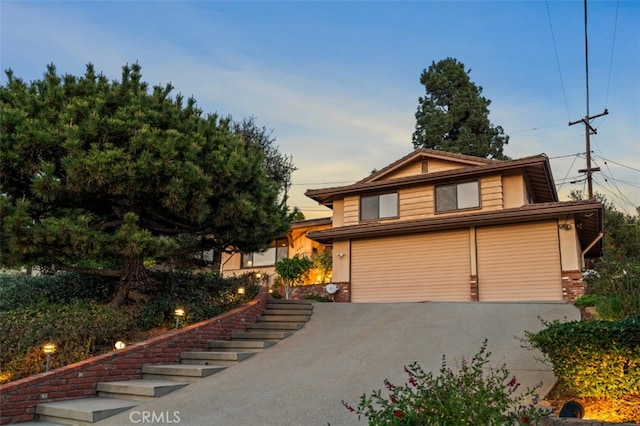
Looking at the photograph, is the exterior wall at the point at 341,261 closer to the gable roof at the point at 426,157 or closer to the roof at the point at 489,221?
the roof at the point at 489,221

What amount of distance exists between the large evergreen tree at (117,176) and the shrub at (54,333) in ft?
3.43

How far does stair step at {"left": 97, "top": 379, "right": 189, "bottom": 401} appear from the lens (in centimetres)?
774

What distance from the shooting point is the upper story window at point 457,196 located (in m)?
16.1

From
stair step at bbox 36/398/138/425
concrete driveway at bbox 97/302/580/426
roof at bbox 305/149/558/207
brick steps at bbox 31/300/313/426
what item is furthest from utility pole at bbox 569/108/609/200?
stair step at bbox 36/398/138/425

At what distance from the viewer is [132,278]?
37.4ft

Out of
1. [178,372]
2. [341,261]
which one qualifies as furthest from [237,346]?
[341,261]

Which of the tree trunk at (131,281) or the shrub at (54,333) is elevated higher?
the tree trunk at (131,281)

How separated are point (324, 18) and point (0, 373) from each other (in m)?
11.0

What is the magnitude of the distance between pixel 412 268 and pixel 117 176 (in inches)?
395

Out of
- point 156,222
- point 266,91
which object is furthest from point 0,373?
point 266,91

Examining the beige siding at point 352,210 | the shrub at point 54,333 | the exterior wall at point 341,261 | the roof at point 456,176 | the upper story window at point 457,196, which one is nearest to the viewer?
the shrub at point 54,333

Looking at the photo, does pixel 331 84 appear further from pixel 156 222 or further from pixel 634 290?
pixel 634 290

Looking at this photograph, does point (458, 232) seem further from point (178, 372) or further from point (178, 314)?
point (178, 372)

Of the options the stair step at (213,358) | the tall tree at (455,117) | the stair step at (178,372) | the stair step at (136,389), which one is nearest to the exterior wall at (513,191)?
the stair step at (213,358)
